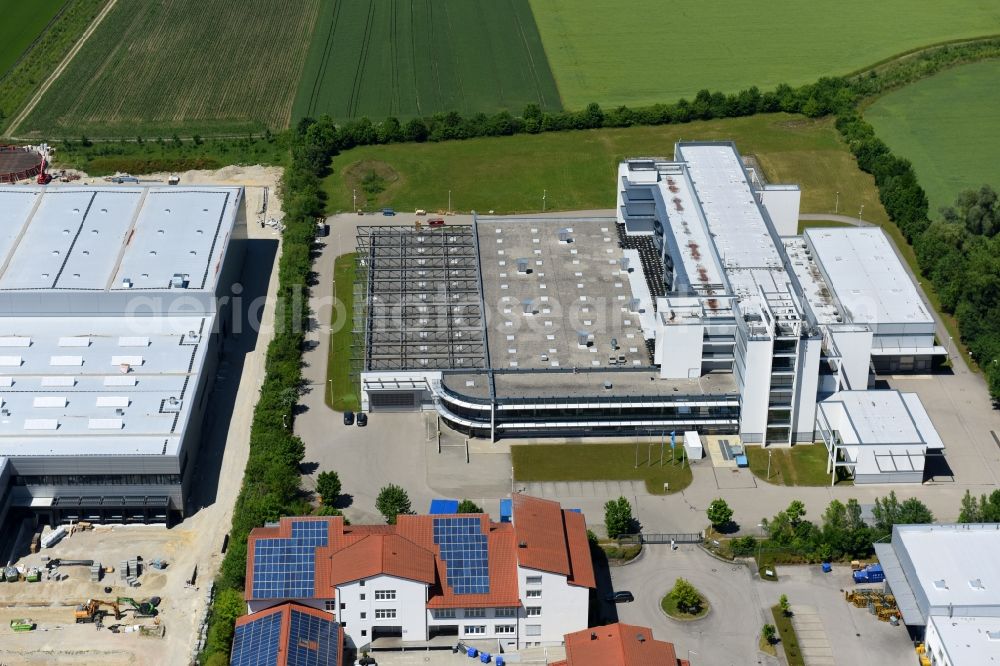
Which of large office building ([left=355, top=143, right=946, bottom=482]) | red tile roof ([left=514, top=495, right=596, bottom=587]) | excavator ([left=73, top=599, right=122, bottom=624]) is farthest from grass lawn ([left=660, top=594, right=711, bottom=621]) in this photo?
excavator ([left=73, top=599, right=122, bottom=624])

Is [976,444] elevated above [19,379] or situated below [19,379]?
below

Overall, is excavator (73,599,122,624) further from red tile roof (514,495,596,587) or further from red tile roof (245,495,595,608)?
red tile roof (514,495,596,587)

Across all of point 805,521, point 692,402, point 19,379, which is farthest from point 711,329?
point 19,379

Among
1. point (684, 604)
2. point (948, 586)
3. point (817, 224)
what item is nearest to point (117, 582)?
point (684, 604)

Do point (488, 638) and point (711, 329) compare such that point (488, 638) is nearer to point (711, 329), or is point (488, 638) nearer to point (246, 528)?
point (246, 528)

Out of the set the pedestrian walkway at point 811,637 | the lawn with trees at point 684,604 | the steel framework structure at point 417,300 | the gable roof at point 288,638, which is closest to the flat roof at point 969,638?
the pedestrian walkway at point 811,637

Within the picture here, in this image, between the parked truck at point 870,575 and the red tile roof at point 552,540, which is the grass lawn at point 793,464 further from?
the red tile roof at point 552,540
